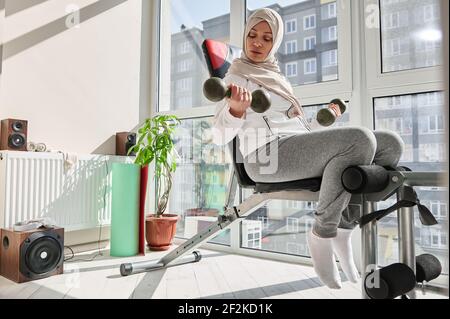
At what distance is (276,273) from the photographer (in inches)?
69.9

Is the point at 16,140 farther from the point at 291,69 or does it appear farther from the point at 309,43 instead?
the point at 309,43

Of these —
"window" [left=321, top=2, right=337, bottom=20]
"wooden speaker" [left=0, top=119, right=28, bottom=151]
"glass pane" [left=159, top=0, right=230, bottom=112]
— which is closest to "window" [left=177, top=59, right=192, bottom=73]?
"glass pane" [left=159, top=0, right=230, bottom=112]

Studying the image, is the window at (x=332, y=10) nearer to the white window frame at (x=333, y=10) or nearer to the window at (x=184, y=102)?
the white window frame at (x=333, y=10)

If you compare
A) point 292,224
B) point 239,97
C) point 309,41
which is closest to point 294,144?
point 239,97

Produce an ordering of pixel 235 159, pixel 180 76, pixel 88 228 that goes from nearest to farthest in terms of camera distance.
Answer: pixel 235 159 < pixel 88 228 < pixel 180 76

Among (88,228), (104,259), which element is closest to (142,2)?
(88,228)

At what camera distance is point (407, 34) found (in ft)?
5.75

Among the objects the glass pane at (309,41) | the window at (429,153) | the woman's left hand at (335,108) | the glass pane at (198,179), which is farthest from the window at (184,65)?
the window at (429,153)

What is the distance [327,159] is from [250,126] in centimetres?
34

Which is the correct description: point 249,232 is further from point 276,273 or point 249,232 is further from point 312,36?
point 312,36

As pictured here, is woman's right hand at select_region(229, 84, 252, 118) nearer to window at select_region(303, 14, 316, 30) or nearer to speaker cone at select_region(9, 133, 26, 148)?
window at select_region(303, 14, 316, 30)

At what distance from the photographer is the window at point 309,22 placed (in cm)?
206

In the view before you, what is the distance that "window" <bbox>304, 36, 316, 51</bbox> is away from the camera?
2052mm
